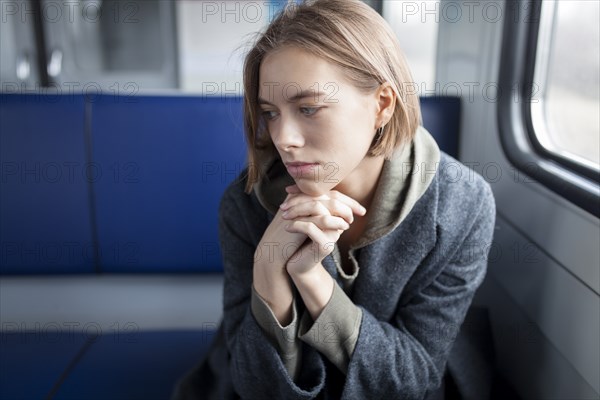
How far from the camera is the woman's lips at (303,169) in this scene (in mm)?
867

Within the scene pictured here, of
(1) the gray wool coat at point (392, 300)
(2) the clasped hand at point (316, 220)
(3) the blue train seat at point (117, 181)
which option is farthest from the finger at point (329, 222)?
(3) the blue train seat at point (117, 181)

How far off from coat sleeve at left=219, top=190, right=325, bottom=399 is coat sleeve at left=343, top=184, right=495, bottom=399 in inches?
3.6

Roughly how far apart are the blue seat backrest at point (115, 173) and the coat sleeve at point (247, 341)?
16.1 inches

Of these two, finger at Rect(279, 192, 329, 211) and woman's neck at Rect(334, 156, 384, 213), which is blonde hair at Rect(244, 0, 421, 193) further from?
finger at Rect(279, 192, 329, 211)

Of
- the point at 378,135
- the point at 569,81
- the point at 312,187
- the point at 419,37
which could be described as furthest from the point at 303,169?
the point at 419,37

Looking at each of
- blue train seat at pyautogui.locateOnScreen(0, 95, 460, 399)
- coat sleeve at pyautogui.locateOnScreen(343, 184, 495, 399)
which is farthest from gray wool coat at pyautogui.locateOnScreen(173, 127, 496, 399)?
blue train seat at pyautogui.locateOnScreen(0, 95, 460, 399)

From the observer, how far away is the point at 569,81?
122 cm

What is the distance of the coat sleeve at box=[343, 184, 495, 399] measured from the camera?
94cm

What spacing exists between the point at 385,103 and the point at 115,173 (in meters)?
0.87

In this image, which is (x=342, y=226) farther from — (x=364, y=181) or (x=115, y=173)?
(x=115, y=173)

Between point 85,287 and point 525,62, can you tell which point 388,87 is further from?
point 85,287

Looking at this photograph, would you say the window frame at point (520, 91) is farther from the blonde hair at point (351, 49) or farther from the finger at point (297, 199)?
the finger at point (297, 199)

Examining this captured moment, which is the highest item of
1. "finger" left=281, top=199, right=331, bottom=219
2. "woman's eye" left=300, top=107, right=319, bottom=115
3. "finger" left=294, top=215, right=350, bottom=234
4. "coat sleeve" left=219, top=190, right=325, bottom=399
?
"woman's eye" left=300, top=107, right=319, bottom=115

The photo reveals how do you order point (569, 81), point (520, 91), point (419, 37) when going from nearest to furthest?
point (569, 81) < point (520, 91) < point (419, 37)
